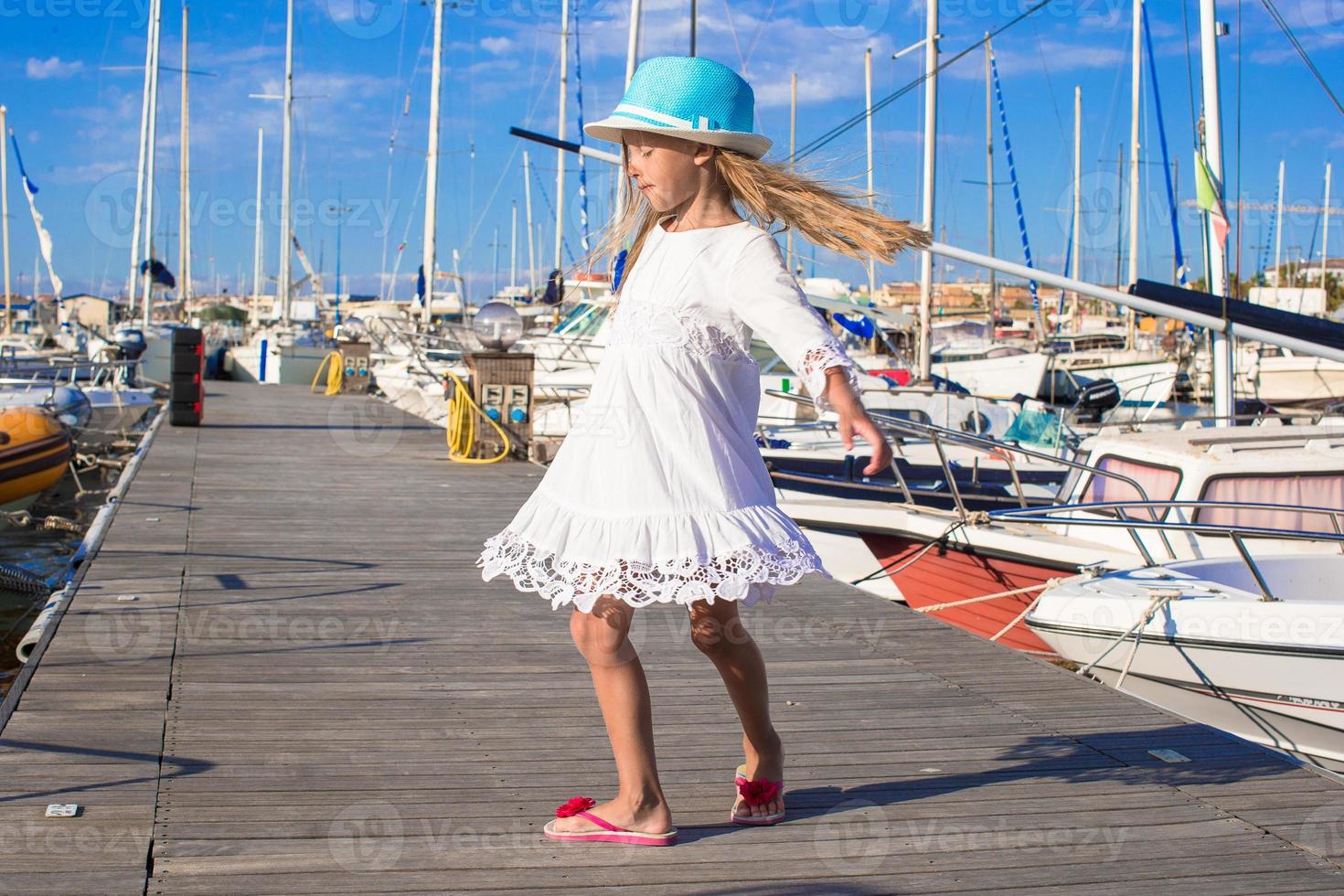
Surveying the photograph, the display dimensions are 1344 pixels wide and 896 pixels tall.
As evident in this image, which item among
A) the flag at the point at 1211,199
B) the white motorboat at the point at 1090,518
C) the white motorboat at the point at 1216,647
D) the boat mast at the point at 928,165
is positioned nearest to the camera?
the white motorboat at the point at 1216,647

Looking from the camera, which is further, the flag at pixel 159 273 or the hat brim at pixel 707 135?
the flag at pixel 159 273

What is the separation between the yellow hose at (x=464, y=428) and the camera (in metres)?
12.5

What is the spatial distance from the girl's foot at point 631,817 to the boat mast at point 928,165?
49.1 ft

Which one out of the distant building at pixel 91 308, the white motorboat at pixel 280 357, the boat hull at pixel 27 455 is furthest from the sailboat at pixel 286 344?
the boat hull at pixel 27 455

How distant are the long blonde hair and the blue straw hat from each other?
6 centimetres

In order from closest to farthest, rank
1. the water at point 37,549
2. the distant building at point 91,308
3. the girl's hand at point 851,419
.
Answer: the girl's hand at point 851,419 < the water at point 37,549 < the distant building at point 91,308

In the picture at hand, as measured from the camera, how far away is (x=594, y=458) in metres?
2.92

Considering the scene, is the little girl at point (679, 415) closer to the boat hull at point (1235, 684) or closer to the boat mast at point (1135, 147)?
the boat hull at point (1235, 684)

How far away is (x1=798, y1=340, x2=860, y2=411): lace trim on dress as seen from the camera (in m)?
2.67

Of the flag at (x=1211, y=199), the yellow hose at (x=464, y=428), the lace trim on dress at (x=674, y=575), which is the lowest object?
the yellow hose at (x=464, y=428)

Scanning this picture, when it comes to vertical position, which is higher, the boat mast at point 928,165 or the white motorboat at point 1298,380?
the boat mast at point 928,165

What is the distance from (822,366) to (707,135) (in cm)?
59

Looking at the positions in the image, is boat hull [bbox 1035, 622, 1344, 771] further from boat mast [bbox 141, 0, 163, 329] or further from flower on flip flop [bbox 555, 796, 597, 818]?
boat mast [bbox 141, 0, 163, 329]

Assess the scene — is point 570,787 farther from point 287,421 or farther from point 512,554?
point 287,421
